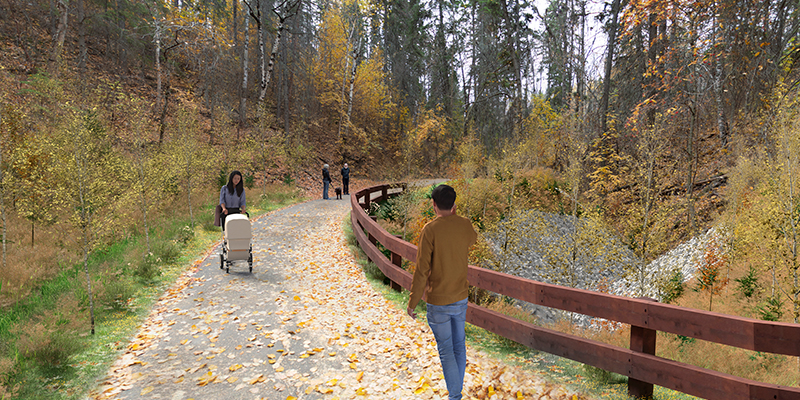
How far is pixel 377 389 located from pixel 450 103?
34197mm

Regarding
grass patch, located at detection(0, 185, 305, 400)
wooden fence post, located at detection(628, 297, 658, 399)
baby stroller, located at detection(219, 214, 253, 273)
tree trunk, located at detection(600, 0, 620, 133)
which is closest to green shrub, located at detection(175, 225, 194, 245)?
grass patch, located at detection(0, 185, 305, 400)

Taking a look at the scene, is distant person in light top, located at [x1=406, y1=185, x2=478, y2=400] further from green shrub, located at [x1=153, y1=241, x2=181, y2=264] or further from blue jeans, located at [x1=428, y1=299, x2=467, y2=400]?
green shrub, located at [x1=153, y1=241, x2=181, y2=264]

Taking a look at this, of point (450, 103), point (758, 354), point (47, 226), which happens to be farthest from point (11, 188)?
point (450, 103)

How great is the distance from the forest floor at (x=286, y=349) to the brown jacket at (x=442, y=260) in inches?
53.0

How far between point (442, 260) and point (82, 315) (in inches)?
228

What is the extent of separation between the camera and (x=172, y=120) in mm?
20578

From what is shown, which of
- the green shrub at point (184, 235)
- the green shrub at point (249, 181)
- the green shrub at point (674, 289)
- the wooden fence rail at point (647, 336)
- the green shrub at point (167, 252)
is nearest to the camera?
the wooden fence rail at point (647, 336)

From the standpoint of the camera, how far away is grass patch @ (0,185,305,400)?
3.73 m

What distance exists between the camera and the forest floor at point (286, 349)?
3.77 m

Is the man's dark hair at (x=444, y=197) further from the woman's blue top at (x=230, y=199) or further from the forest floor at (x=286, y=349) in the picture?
the woman's blue top at (x=230, y=199)

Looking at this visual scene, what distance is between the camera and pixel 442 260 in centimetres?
311

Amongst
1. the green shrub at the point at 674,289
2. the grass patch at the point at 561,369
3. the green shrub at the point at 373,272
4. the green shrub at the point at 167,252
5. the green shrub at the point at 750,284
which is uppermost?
the green shrub at the point at 167,252

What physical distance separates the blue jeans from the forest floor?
62 cm

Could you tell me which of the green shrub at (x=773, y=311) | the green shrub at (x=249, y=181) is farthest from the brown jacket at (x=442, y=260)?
the green shrub at (x=249, y=181)
